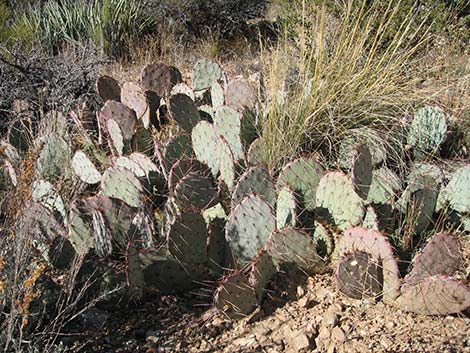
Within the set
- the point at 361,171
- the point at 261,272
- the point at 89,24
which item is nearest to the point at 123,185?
the point at 261,272

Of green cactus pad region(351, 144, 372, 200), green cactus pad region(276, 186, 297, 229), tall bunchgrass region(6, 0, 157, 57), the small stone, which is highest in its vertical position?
green cactus pad region(351, 144, 372, 200)

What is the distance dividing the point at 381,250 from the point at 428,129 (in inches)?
55.4

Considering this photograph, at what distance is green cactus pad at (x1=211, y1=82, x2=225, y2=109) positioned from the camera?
178 inches

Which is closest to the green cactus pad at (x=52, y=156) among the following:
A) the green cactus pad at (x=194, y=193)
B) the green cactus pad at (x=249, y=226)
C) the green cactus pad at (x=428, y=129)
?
the green cactus pad at (x=194, y=193)

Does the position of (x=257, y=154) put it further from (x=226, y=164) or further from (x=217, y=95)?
(x=217, y=95)

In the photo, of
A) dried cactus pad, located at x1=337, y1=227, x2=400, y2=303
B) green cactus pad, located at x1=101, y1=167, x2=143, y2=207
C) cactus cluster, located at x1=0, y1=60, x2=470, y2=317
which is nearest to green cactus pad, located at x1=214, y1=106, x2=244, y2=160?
cactus cluster, located at x1=0, y1=60, x2=470, y2=317

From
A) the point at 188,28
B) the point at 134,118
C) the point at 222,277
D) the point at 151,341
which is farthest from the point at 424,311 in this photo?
the point at 188,28

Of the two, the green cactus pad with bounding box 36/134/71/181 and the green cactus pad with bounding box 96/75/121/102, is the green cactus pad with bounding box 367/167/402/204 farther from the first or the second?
the green cactus pad with bounding box 96/75/121/102

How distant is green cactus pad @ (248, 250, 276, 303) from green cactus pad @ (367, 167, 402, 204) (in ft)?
2.52

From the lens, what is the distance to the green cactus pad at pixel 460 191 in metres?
3.29

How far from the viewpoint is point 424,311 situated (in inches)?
105

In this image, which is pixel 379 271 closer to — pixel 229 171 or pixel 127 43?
pixel 229 171

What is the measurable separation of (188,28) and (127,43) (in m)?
1.11

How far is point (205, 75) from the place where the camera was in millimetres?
4766
